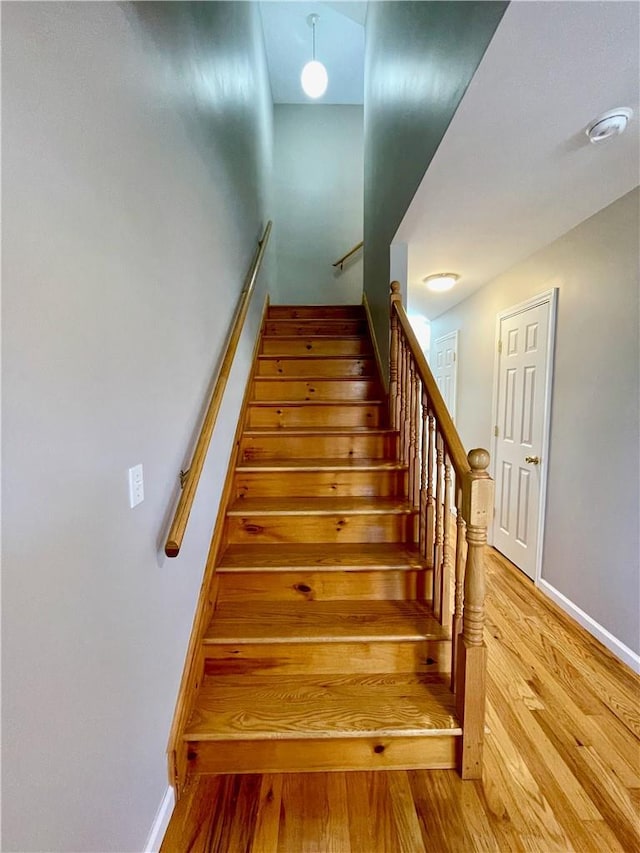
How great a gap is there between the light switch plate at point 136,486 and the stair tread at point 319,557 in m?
0.81

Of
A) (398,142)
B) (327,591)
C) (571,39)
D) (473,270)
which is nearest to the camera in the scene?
(571,39)

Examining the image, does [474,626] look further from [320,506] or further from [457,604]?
[320,506]

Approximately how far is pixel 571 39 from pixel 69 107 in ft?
4.18

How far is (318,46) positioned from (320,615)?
5.28m

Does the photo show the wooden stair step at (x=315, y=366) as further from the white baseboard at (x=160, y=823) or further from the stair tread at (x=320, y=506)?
the white baseboard at (x=160, y=823)

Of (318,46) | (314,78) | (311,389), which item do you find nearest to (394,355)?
(311,389)

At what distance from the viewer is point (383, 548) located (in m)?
1.86

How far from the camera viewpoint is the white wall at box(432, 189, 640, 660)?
189 cm

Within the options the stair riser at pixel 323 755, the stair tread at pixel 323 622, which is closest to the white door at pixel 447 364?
the stair tread at pixel 323 622

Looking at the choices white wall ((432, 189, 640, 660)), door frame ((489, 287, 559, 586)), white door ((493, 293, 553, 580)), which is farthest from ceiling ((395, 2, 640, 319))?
white door ((493, 293, 553, 580))

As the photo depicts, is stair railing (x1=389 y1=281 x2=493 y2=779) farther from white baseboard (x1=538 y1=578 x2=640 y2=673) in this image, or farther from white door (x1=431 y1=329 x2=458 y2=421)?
white door (x1=431 y1=329 x2=458 y2=421)

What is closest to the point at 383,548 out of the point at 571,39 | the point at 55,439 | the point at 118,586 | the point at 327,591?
the point at 327,591

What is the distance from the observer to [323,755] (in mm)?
1289

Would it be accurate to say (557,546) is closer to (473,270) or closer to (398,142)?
(473,270)
